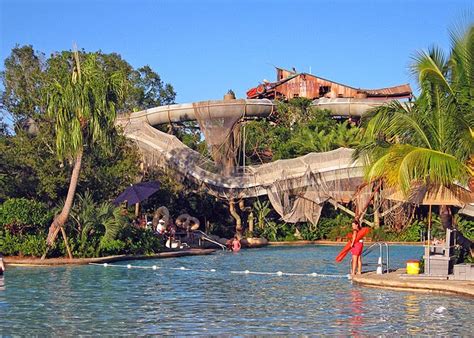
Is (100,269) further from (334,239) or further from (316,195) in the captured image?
(334,239)

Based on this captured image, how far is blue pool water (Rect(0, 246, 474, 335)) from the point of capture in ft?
47.4

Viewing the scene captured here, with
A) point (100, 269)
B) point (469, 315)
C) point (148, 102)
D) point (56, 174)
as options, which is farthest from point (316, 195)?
point (148, 102)

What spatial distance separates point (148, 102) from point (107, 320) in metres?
58.8

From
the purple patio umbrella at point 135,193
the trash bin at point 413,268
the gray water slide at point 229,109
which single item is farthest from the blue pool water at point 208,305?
the gray water slide at point 229,109

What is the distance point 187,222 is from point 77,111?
11.9 m

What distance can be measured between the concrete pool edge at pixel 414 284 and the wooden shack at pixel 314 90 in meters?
35.7

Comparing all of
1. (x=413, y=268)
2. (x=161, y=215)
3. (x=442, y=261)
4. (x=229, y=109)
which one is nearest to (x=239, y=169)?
(x=229, y=109)

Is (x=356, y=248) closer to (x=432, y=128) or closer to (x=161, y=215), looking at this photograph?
(x=432, y=128)

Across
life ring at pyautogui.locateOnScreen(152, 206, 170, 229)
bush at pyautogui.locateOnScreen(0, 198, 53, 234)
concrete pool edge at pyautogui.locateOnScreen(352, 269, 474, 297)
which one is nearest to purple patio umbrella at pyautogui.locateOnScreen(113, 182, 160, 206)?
life ring at pyautogui.locateOnScreen(152, 206, 170, 229)

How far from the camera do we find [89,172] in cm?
3544

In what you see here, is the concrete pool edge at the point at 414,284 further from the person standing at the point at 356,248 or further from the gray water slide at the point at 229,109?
the gray water slide at the point at 229,109

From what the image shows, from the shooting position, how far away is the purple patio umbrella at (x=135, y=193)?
35.3 metres

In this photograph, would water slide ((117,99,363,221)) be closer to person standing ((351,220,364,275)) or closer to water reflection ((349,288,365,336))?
person standing ((351,220,364,275))

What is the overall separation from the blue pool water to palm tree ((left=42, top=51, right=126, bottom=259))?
397 cm
